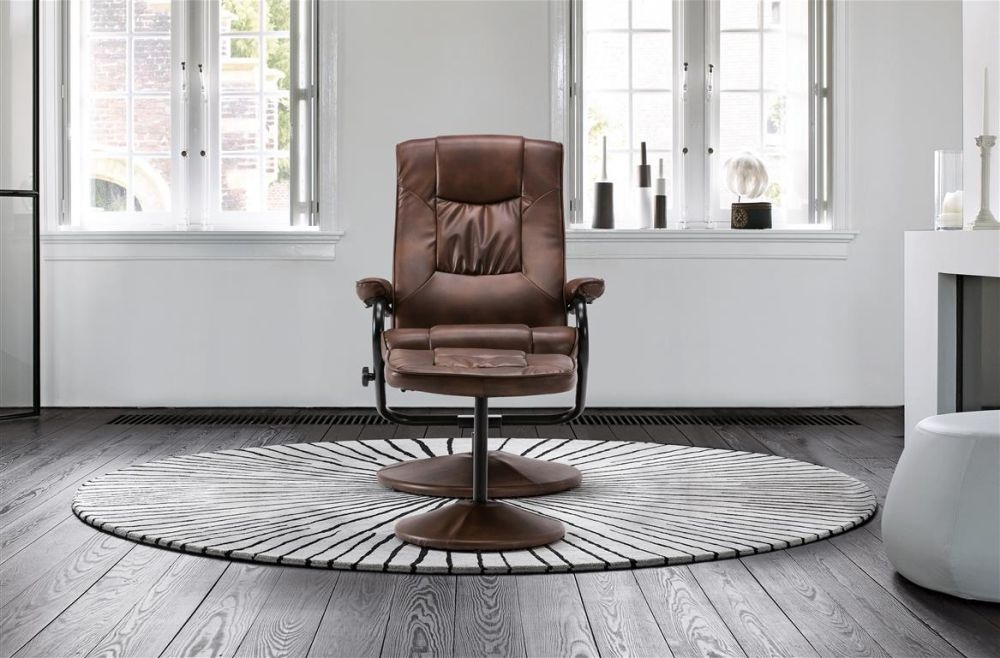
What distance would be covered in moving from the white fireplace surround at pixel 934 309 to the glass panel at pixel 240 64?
2.85 m

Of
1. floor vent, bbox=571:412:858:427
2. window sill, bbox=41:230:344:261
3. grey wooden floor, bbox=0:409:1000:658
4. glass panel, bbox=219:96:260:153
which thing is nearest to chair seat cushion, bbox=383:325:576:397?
grey wooden floor, bbox=0:409:1000:658

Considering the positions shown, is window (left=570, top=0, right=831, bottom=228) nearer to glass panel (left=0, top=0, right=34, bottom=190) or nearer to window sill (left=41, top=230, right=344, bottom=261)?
window sill (left=41, top=230, right=344, bottom=261)

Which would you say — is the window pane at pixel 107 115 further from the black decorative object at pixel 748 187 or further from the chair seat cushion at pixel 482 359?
the black decorative object at pixel 748 187

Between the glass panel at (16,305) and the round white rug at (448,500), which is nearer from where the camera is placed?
the round white rug at (448,500)

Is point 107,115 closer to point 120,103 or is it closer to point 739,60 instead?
point 120,103

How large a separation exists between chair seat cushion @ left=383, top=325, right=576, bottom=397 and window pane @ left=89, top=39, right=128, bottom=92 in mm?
2389

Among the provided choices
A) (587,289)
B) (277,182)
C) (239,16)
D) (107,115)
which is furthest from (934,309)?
(107,115)

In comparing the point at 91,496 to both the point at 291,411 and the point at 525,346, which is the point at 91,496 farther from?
the point at 291,411

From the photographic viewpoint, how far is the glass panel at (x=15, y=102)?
4609 mm

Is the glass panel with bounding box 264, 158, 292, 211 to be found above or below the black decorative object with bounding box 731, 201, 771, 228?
above

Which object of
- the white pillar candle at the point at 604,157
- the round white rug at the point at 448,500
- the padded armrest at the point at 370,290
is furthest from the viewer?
the white pillar candle at the point at 604,157

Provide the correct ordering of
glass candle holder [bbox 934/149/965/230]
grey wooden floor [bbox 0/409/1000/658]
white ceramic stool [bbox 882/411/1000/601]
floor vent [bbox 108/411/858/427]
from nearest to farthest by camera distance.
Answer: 1. grey wooden floor [bbox 0/409/1000/658]
2. white ceramic stool [bbox 882/411/1000/601]
3. glass candle holder [bbox 934/149/965/230]
4. floor vent [bbox 108/411/858/427]

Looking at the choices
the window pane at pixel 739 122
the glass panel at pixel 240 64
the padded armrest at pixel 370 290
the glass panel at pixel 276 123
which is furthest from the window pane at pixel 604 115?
the padded armrest at pixel 370 290

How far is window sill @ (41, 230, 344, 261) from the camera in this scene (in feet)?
15.7
